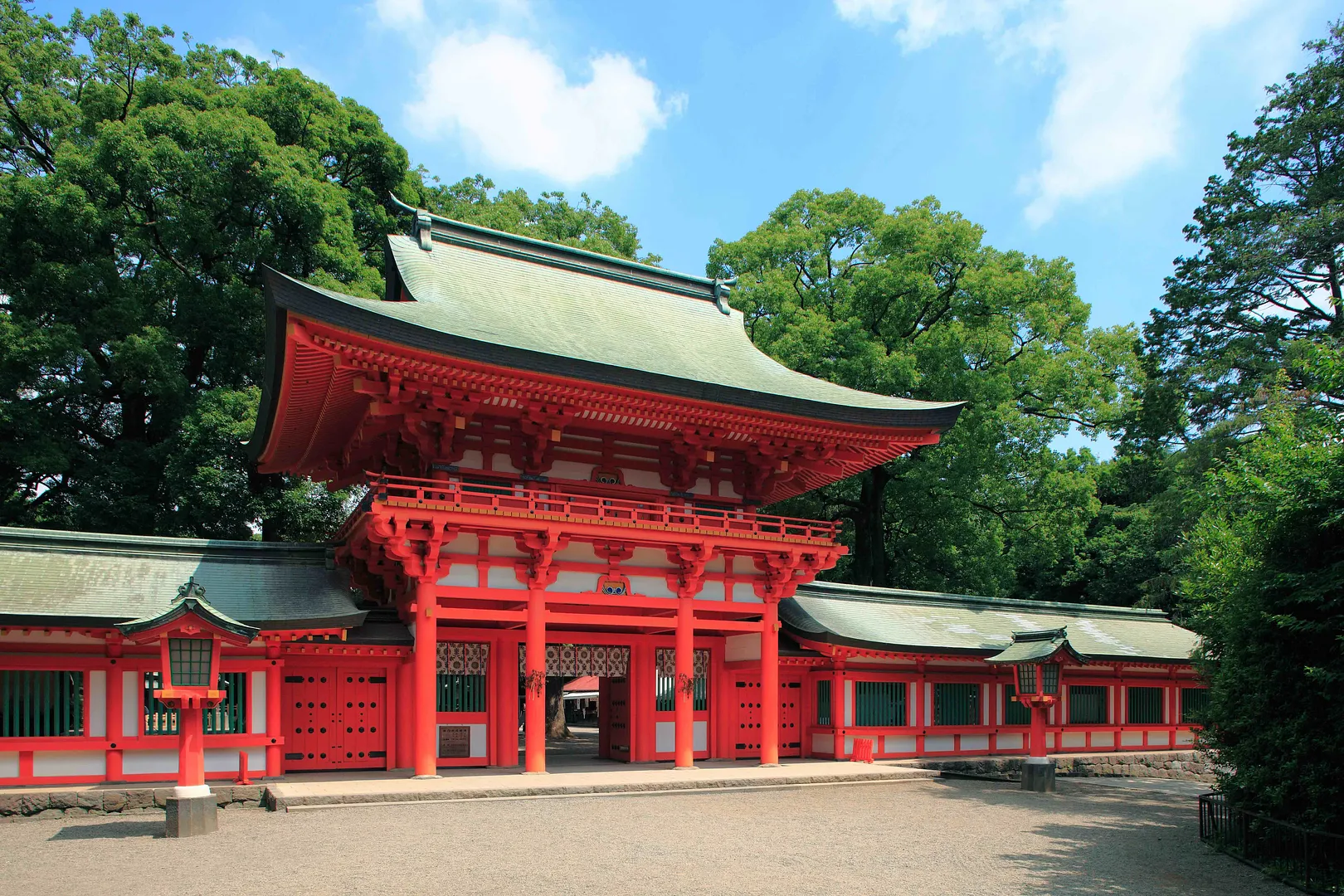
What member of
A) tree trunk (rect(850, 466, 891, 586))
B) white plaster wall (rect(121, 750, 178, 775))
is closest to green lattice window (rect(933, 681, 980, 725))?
tree trunk (rect(850, 466, 891, 586))

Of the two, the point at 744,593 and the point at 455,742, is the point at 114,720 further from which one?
the point at 744,593

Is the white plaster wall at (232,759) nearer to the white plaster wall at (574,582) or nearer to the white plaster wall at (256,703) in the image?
the white plaster wall at (256,703)

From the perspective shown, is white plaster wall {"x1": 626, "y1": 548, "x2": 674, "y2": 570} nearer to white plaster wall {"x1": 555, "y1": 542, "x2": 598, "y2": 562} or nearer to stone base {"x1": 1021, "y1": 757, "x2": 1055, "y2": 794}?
white plaster wall {"x1": 555, "y1": 542, "x2": 598, "y2": 562}

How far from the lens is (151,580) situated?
668 inches

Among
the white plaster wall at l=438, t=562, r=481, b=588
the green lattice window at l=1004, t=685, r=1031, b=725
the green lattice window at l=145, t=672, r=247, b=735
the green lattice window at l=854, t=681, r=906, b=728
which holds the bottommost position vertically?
the green lattice window at l=1004, t=685, r=1031, b=725

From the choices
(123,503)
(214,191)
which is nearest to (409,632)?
(123,503)

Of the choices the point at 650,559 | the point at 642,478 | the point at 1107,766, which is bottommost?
the point at 1107,766

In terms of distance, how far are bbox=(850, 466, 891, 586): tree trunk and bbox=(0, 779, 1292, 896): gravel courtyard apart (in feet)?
58.5

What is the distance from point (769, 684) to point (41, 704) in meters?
12.5

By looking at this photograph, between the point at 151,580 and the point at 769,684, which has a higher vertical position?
the point at 151,580

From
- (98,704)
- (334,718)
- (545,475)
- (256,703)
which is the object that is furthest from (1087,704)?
(98,704)

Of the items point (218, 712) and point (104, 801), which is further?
point (218, 712)

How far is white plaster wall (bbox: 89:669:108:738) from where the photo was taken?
50.6 feet

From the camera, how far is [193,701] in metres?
13.1
